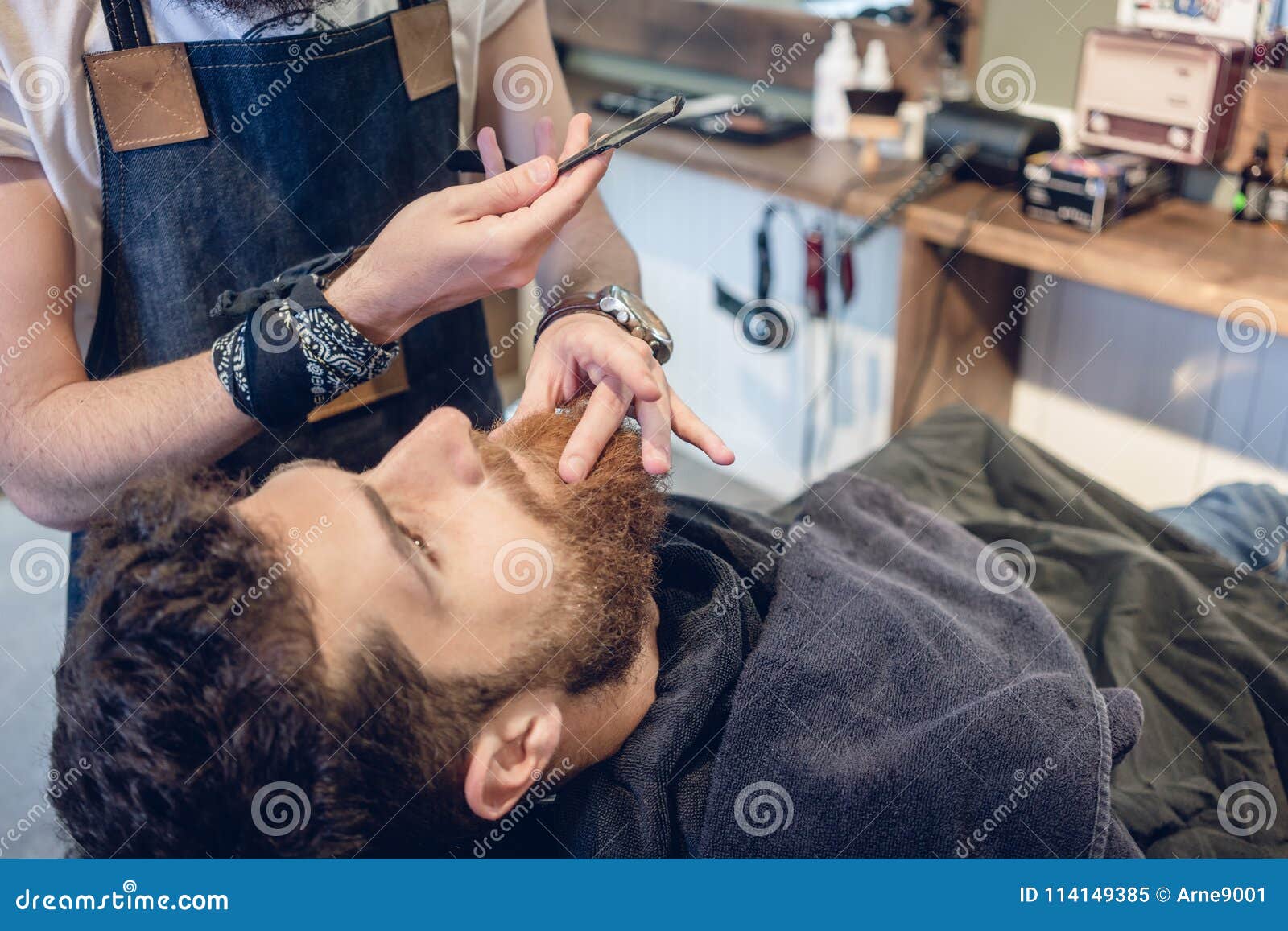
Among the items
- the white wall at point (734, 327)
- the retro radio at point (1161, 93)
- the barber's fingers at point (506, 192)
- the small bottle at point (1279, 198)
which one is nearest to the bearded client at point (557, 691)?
the barber's fingers at point (506, 192)

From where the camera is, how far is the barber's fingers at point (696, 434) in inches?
47.5

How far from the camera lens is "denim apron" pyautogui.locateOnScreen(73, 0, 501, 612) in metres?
1.25

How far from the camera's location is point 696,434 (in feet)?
Result: 4.11

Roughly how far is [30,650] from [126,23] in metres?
1.96

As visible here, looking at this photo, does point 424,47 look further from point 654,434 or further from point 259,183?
point 654,434

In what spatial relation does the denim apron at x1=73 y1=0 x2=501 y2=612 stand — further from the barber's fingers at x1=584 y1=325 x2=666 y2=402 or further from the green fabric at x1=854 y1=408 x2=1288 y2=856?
the green fabric at x1=854 y1=408 x2=1288 y2=856

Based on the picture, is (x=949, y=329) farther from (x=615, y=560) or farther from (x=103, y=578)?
(x=103, y=578)

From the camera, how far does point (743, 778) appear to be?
1212 mm

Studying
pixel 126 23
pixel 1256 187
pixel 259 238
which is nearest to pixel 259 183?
pixel 259 238

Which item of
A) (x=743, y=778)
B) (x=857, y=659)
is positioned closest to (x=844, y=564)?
(x=857, y=659)

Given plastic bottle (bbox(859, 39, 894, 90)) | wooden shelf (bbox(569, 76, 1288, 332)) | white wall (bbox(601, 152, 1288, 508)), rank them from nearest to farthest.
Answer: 1. wooden shelf (bbox(569, 76, 1288, 332))
2. white wall (bbox(601, 152, 1288, 508))
3. plastic bottle (bbox(859, 39, 894, 90))

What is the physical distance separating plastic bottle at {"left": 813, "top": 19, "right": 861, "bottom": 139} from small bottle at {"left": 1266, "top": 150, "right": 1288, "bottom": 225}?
0.87 metres

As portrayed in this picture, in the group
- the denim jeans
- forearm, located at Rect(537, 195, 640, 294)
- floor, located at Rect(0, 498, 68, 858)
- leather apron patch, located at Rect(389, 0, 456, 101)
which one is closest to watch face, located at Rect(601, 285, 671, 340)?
forearm, located at Rect(537, 195, 640, 294)

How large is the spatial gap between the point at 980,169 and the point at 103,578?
181 cm
